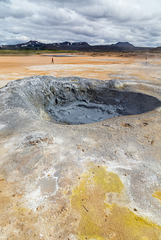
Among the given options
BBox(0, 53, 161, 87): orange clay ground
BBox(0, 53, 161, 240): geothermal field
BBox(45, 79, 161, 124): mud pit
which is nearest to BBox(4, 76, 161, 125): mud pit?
BBox(45, 79, 161, 124): mud pit

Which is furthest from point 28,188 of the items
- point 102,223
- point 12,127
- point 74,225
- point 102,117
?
point 102,117

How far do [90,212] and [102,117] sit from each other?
17.5 feet

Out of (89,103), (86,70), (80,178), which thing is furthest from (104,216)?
(86,70)

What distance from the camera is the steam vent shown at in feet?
6.64

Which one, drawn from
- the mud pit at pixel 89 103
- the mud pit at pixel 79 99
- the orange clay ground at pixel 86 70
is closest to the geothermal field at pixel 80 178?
the mud pit at pixel 79 99

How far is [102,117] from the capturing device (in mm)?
7293

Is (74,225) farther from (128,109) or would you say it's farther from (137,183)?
(128,109)

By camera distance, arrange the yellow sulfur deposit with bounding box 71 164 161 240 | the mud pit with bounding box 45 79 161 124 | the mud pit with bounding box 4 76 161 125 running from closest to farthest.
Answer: the yellow sulfur deposit with bounding box 71 164 161 240 → the mud pit with bounding box 4 76 161 125 → the mud pit with bounding box 45 79 161 124

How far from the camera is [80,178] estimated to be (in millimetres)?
2699

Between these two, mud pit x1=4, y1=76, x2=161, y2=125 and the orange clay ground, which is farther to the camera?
the orange clay ground

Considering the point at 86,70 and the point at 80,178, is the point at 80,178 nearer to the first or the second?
the point at 80,178

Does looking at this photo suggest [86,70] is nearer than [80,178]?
No

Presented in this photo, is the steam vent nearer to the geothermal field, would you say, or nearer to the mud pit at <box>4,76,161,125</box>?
the geothermal field

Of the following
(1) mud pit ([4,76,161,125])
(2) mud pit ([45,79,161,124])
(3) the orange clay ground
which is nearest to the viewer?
(1) mud pit ([4,76,161,125])
